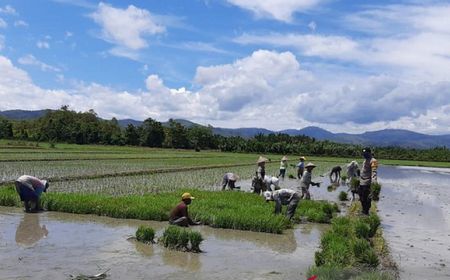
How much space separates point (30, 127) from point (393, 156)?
226 ft

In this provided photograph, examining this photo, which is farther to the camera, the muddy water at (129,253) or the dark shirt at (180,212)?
the dark shirt at (180,212)

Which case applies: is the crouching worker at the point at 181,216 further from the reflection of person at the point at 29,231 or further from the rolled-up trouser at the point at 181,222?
the reflection of person at the point at 29,231

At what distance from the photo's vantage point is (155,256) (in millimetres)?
8008

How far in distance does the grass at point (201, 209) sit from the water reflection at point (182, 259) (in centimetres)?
284

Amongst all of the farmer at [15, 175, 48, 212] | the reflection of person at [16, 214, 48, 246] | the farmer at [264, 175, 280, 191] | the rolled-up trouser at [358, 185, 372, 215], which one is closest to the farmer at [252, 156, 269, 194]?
the farmer at [264, 175, 280, 191]

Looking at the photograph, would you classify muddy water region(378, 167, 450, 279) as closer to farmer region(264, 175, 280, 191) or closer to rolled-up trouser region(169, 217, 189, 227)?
farmer region(264, 175, 280, 191)

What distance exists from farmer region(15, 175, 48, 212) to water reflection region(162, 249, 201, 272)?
537 cm

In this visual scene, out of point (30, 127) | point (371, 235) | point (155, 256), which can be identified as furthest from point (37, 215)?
point (30, 127)

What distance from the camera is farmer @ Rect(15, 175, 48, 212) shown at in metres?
11.9

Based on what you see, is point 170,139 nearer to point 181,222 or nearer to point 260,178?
point 260,178

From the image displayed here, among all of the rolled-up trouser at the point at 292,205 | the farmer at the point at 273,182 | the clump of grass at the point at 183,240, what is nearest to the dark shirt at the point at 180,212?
the clump of grass at the point at 183,240

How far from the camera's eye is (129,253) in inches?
319

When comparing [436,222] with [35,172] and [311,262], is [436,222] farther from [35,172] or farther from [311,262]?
[35,172]

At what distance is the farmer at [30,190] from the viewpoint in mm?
11938
